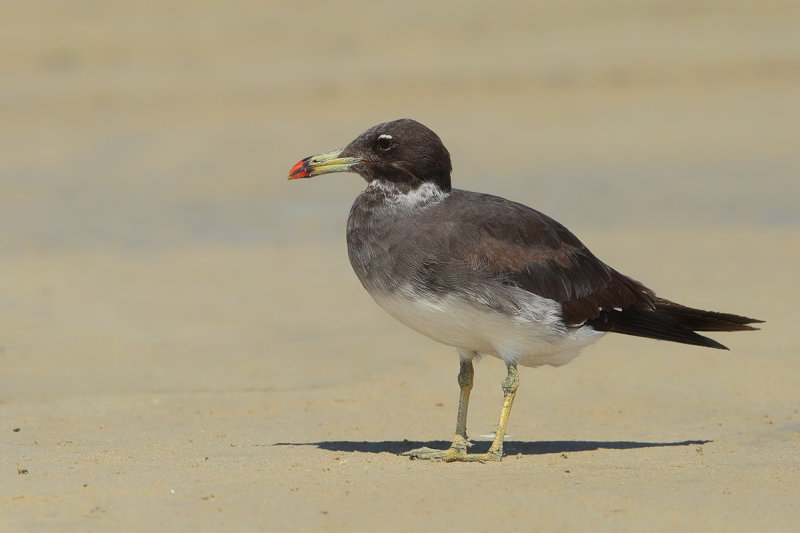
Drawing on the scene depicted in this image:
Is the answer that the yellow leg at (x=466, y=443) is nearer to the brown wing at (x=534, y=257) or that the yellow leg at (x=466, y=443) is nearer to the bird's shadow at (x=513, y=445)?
the bird's shadow at (x=513, y=445)

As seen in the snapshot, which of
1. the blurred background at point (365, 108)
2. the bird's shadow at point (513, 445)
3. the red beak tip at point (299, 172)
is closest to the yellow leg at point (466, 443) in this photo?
the bird's shadow at point (513, 445)

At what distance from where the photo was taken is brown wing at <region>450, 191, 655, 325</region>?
9344 mm

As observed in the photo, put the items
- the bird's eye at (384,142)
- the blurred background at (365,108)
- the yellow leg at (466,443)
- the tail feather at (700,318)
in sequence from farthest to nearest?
the blurred background at (365,108) < the tail feather at (700,318) < the bird's eye at (384,142) < the yellow leg at (466,443)

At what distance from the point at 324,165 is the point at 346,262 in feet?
32.1

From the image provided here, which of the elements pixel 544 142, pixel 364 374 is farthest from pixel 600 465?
pixel 544 142

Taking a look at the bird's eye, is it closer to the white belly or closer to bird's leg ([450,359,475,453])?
the white belly

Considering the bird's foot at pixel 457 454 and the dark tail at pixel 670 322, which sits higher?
the dark tail at pixel 670 322

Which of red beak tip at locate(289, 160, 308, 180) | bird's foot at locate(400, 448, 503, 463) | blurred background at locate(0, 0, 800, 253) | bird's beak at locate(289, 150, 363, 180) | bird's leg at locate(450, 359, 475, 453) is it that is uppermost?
blurred background at locate(0, 0, 800, 253)

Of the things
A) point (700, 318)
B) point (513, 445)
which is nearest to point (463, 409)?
point (513, 445)

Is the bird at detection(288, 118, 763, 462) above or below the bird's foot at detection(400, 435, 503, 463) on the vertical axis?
above

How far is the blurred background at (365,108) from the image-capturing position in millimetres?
24000

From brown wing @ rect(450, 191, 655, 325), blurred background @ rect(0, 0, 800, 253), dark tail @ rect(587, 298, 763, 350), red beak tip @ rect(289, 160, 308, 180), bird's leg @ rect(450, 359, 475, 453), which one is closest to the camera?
brown wing @ rect(450, 191, 655, 325)

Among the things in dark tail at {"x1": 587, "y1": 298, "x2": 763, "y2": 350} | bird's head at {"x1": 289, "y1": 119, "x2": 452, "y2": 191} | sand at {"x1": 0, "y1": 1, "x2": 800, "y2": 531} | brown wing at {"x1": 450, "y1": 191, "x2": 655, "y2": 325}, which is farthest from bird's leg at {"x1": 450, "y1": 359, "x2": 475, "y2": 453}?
bird's head at {"x1": 289, "y1": 119, "x2": 452, "y2": 191}

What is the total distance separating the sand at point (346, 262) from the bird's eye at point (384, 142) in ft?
7.26
